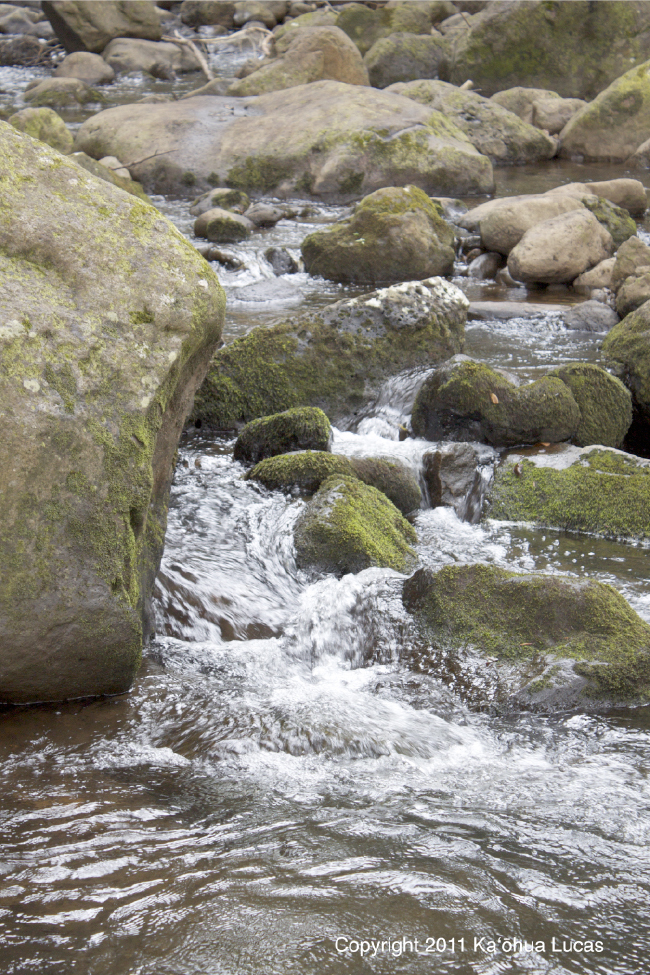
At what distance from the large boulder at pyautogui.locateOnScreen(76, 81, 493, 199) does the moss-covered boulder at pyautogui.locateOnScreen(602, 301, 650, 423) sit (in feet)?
26.0

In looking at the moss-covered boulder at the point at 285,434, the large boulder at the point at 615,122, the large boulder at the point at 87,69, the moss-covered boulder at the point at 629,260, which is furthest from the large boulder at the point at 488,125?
the moss-covered boulder at the point at 285,434

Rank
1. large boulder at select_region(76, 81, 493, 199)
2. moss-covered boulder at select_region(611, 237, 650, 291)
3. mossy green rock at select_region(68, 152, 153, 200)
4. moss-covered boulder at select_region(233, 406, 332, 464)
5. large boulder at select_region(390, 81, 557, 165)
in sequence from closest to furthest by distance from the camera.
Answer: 1. moss-covered boulder at select_region(233, 406, 332, 464)
2. moss-covered boulder at select_region(611, 237, 650, 291)
3. mossy green rock at select_region(68, 152, 153, 200)
4. large boulder at select_region(76, 81, 493, 199)
5. large boulder at select_region(390, 81, 557, 165)

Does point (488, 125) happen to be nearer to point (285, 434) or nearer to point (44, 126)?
point (44, 126)

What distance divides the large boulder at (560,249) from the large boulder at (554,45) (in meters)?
13.0

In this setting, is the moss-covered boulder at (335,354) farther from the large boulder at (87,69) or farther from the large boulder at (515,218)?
the large boulder at (87,69)

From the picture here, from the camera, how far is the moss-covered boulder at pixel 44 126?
13719 mm

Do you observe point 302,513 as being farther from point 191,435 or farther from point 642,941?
point 642,941

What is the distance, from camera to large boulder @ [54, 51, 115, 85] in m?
23.5

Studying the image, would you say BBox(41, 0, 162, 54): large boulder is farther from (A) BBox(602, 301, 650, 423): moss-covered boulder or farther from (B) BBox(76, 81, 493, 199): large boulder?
(A) BBox(602, 301, 650, 423): moss-covered boulder

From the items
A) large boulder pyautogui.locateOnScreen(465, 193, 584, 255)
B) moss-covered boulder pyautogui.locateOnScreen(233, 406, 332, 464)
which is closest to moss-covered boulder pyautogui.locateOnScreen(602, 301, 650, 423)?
moss-covered boulder pyautogui.locateOnScreen(233, 406, 332, 464)

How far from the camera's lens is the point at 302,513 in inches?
193

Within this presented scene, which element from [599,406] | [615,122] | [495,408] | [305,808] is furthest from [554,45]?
[305,808]

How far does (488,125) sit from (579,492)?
14.1 meters

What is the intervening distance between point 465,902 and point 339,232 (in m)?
9.38
